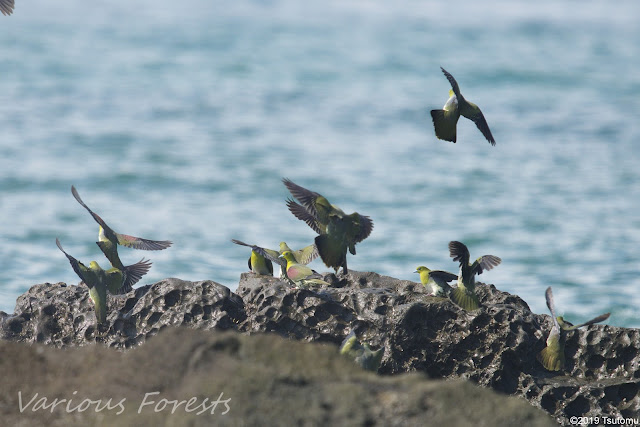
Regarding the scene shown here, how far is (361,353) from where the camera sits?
425 cm

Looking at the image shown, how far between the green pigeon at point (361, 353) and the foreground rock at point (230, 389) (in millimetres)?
747

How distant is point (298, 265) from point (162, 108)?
41.1 feet

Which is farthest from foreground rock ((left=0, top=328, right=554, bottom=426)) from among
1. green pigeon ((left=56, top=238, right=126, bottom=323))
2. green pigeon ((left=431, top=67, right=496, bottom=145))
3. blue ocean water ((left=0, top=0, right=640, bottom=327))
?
blue ocean water ((left=0, top=0, right=640, bottom=327))

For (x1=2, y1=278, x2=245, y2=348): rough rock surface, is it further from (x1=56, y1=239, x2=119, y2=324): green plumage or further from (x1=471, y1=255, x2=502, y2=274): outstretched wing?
(x1=471, y1=255, x2=502, y2=274): outstretched wing

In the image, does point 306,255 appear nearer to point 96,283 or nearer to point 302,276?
point 302,276

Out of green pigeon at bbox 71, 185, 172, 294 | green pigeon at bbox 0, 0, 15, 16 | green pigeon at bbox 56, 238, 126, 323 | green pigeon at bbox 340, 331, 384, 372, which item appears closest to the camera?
green pigeon at bbox 0, 0, 15, 16

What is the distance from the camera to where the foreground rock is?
9.71ft

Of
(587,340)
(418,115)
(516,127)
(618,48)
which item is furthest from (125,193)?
(618,48)

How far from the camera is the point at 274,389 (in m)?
3.01

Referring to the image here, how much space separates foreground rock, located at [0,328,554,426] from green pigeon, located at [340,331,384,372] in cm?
75

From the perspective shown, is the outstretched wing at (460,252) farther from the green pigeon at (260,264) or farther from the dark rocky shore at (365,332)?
the green pigeon at (260,264)

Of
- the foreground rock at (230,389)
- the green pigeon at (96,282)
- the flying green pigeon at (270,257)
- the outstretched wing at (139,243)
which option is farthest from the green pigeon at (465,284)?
the green pigeon at (96,282)

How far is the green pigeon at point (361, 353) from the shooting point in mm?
4223

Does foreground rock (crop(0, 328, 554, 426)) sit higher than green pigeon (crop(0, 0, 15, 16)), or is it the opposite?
green pigeon (crop(0, 0, 15, 16))
